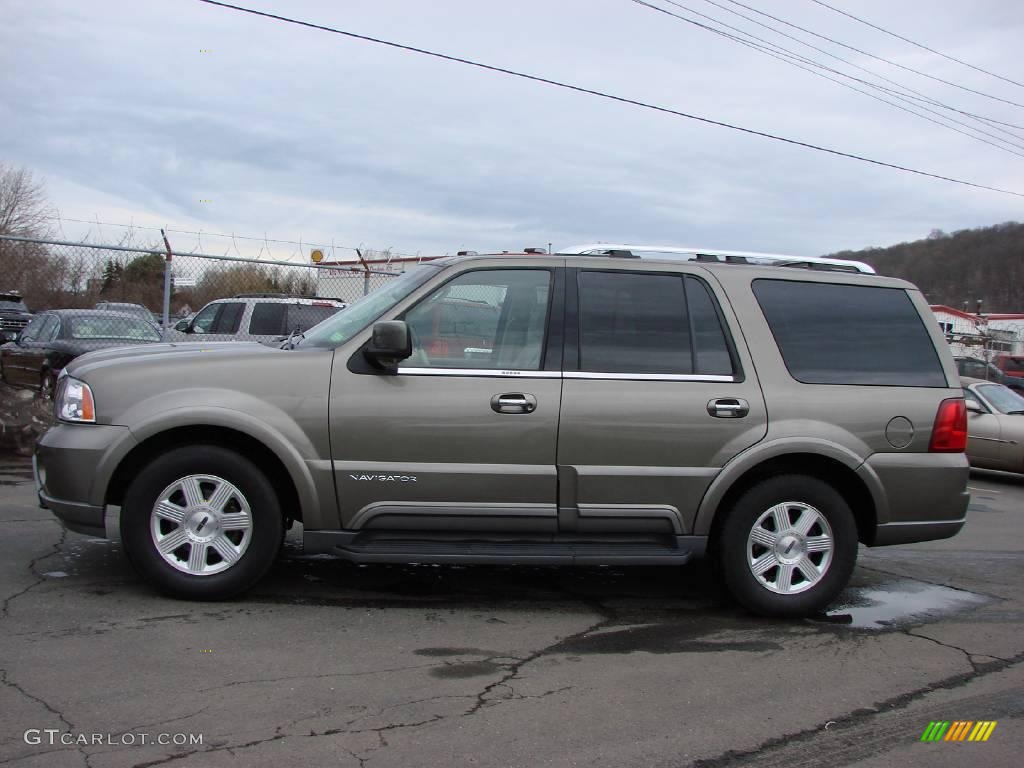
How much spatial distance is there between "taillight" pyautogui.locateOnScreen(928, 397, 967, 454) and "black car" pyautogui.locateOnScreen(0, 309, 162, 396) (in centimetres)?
902

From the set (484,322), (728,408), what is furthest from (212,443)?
(728,408)

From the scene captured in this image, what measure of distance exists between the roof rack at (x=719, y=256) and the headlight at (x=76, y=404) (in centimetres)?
270

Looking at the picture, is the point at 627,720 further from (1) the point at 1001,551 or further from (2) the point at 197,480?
(1) the point at 1001,551

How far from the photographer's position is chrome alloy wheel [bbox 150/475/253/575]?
4.94m

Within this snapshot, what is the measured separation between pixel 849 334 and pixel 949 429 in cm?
76

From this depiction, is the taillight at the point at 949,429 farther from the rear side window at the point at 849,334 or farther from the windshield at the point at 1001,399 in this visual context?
the windshield at the point at 1001,399

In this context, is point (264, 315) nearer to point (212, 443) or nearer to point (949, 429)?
point (212, 443)

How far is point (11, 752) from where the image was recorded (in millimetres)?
3311

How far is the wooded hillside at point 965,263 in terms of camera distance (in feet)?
120

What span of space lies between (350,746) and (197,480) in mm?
1950

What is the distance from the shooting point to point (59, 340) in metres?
11.8

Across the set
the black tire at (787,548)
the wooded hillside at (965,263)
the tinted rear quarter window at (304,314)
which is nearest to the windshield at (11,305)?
the tinted rear quarter window at (304,314)

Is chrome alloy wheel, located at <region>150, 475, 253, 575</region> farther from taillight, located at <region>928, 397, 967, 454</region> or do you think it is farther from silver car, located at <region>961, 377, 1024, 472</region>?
silver car, located at <region>961, 377, 1024, 472</region>

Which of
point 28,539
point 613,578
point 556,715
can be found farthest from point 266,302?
point 556,715
